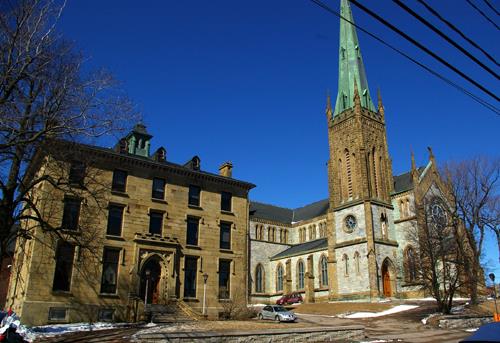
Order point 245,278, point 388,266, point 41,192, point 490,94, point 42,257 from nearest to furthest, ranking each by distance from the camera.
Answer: point 490,94 < point 42,257 < point 41,192 < point 245,278 < point 388,266

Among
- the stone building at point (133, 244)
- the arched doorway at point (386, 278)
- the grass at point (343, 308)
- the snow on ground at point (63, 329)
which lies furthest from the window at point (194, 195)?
the arched doorway at point (386, 278)

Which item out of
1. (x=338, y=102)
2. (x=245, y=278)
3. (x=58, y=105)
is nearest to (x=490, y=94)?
(x=58, y=105)

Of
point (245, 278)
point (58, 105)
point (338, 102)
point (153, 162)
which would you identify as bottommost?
point (245, 278)

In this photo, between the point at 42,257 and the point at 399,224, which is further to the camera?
the point at 399,224

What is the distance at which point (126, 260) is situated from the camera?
99.1ft

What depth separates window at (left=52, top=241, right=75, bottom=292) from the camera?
27.3 metres

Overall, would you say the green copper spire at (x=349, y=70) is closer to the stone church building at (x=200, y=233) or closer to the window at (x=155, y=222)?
the stone church building at (x=200, y=233)

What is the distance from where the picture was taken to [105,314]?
1107 inches

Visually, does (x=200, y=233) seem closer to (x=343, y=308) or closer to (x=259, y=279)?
(x=343, y=308)

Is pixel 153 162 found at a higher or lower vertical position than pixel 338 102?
lower

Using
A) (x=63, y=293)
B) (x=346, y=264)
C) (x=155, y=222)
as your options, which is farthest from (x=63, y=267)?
(x=346, y=264)

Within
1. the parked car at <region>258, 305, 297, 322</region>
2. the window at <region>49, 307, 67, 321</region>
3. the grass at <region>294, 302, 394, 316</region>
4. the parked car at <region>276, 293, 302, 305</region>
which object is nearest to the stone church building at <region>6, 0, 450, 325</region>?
the window at <region>49, 307, 67, 321</region>

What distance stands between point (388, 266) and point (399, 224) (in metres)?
5.36

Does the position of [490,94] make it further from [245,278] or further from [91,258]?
[245,278]
